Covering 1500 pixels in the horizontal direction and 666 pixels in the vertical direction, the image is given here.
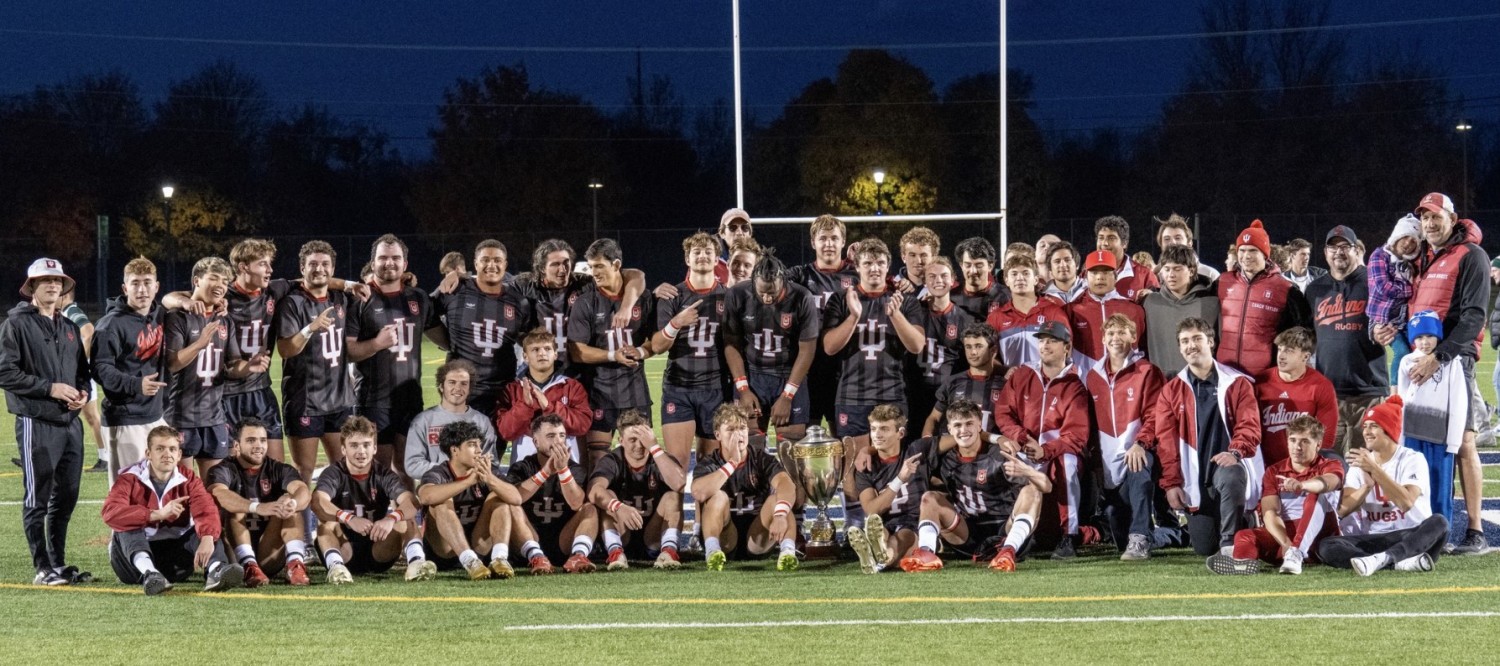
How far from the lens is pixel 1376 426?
6.66 m

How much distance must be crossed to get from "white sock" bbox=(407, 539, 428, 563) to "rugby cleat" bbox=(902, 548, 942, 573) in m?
2.24

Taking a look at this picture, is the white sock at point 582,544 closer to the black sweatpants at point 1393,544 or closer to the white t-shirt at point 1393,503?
the black sweatpants at point 1393,544

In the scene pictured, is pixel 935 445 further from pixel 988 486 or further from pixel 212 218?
pixel 212 218

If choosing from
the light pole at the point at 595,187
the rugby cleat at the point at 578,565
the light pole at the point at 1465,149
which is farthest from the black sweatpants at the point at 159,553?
the light pole at the point at 1465,149

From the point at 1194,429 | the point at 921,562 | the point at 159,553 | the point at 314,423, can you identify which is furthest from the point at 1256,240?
the point at 159,553

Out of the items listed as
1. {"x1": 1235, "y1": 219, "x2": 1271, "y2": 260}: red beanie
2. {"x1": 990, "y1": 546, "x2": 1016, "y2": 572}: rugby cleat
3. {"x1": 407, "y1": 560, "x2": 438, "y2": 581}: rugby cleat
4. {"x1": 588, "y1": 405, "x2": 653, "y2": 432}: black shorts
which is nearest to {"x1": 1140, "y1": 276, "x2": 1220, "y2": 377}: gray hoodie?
{"x1": 1235, "y1": 219, "x2": 1271, "y2": 260}: red beanie

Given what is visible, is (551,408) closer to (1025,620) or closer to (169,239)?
(1025,620)

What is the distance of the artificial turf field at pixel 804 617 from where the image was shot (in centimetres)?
510

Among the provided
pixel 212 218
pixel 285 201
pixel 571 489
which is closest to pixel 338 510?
pixel 571 489

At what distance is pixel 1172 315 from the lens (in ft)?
25.6

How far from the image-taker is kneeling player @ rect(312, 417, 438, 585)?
671cm

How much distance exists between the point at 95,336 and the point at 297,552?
5.08ft

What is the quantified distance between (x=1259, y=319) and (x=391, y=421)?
4.56 metres

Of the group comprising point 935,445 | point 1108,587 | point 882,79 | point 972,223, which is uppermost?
point 882,79
